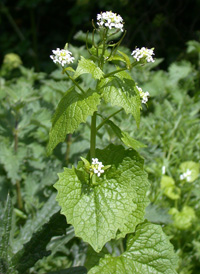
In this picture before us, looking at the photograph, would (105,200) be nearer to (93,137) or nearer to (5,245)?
(93,137)

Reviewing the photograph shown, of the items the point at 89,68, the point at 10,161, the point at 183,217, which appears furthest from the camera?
the point at 10,161

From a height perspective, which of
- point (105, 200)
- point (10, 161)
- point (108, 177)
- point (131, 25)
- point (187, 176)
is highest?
point (131, 25)

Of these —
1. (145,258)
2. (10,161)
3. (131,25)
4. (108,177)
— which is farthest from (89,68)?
(131,25)

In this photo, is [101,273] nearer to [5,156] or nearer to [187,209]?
[187,209]

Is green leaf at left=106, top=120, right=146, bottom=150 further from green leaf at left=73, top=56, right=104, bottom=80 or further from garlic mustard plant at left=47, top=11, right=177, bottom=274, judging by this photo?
green leaf at left=73, top=56, right=104, bottom=80

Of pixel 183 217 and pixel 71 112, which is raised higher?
pixel 71 112

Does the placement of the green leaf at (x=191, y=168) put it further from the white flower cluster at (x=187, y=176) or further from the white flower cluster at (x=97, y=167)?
the white flower cluster at (x=97, y=167)

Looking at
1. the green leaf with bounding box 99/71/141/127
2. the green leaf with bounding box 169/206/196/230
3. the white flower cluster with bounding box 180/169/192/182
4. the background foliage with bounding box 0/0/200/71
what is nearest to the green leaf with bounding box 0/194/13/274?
the green leaf with bounding box 99/71/141/127
